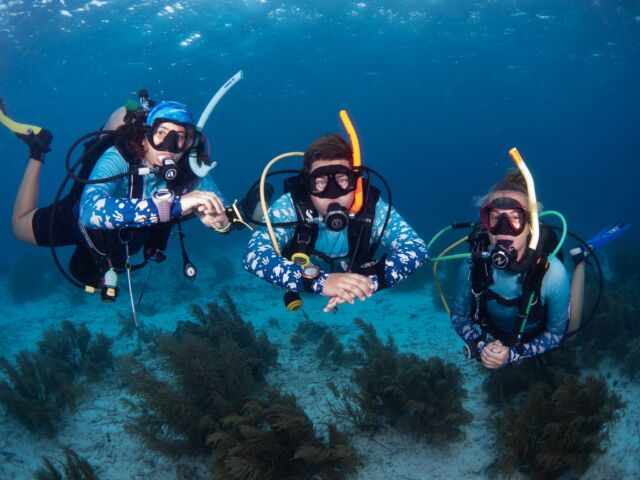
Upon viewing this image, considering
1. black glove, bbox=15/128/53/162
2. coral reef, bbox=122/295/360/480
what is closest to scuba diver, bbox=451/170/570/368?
coral reef, bbox=122/295/360/480

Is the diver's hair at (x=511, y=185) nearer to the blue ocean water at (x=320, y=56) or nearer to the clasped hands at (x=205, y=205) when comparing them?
the clasped hands at (x=205, y=205)

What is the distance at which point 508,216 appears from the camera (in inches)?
154

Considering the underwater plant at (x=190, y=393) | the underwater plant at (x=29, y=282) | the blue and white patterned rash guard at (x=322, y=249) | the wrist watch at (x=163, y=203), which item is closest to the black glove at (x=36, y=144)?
the wrist watch at (x=163, y=203)

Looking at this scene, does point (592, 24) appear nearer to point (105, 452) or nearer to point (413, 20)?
point (413, 20)

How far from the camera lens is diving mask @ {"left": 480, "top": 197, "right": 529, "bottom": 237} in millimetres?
3861

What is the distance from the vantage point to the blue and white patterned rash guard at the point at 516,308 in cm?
412

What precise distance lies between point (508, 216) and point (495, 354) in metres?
1.47

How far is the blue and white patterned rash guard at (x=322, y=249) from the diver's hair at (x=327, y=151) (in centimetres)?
48

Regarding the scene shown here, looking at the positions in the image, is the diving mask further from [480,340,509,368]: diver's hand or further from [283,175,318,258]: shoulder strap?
[283,175,318,258]: shoulder strap

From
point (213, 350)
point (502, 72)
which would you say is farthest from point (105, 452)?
point (502, 72)

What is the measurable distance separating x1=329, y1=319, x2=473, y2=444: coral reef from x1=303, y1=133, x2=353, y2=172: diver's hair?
3012 millimetres

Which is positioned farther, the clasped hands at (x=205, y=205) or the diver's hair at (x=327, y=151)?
the diver's hair at (x=327, y=151)

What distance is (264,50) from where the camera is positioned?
29875 millimetres

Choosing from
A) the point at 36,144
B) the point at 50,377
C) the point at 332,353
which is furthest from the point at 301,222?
the point at 50,377
